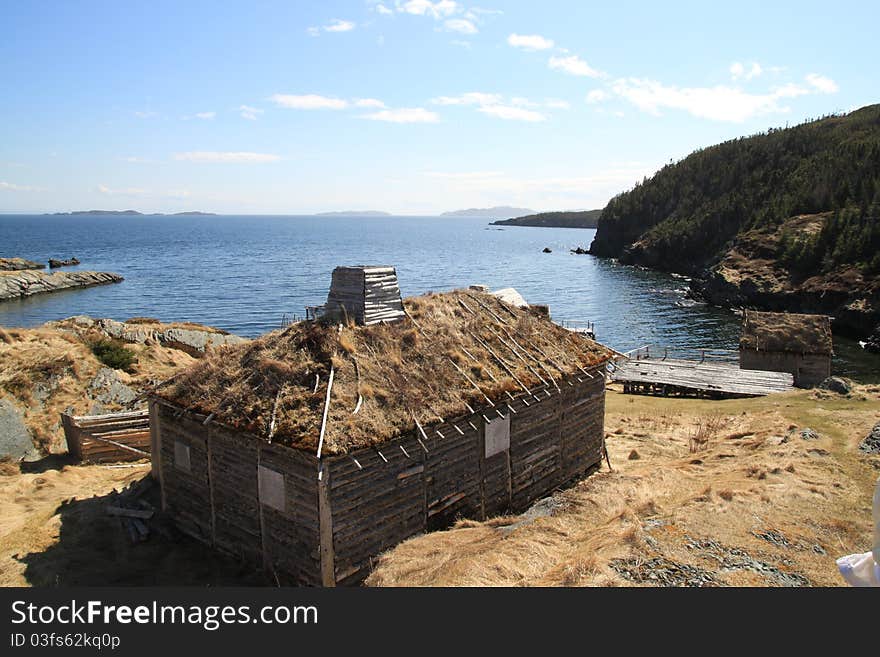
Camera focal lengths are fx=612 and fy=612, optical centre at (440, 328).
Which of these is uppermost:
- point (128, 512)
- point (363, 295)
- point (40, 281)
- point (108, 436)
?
point (363, 295)

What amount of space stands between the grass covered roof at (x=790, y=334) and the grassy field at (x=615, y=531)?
16535mm

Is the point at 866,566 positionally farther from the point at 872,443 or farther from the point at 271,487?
the point at 872,443

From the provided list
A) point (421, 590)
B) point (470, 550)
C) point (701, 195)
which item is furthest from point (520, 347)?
point (701, 195)

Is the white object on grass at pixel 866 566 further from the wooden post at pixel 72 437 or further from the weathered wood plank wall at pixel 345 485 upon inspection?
the wooden post at pixel 72 437

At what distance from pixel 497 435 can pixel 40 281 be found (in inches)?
3498

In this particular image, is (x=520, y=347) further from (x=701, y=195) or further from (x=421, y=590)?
(x=701, y=195)

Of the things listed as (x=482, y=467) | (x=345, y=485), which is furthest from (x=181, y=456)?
(x=482, y=467)

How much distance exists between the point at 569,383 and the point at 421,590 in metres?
12.2

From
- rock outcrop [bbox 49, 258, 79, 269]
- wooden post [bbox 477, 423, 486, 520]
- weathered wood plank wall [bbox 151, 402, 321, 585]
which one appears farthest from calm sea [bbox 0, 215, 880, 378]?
weathered wood plank wall [bbox 151, 402, 321, 585]

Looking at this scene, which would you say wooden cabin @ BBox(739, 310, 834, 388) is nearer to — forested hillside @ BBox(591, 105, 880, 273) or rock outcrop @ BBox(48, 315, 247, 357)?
rock outcrop @ BBox(48, 315, 247, 357)

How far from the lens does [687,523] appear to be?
507 inches

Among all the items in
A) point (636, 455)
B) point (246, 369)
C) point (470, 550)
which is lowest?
point (636, 455)

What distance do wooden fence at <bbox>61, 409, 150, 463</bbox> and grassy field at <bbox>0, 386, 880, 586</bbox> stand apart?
3.01 feet

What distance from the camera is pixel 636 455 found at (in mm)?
22734
